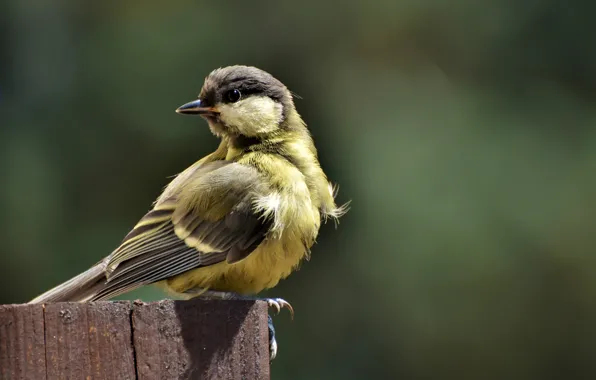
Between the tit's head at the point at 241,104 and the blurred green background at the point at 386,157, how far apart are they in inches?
94.4

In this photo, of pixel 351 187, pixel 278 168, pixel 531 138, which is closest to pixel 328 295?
pixel 351 187

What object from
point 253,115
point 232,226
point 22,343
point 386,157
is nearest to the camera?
point 22,343

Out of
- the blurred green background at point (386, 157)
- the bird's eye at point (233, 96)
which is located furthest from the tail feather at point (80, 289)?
the blurred green background at point (386, 157)

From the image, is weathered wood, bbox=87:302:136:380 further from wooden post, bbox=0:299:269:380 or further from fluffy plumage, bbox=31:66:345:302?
fluffy plumage, bbox=31:66:345:302

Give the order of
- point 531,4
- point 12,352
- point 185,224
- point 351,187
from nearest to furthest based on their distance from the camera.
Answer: point 12,352, point 185,224, point 351,187, point 531,4

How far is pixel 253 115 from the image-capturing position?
3.86 meters

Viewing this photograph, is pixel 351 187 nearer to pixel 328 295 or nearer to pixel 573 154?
pixel 328 295

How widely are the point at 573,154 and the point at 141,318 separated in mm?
4811

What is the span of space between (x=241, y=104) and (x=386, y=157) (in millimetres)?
2611

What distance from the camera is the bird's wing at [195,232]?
11.0 feet

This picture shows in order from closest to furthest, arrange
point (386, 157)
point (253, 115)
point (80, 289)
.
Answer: point (80, 289) < point (253, 115) < point (386, 157)

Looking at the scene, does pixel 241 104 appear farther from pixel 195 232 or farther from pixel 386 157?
pixel 386 157

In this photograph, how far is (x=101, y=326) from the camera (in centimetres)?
238

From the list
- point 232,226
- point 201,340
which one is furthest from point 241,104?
point 201,340
